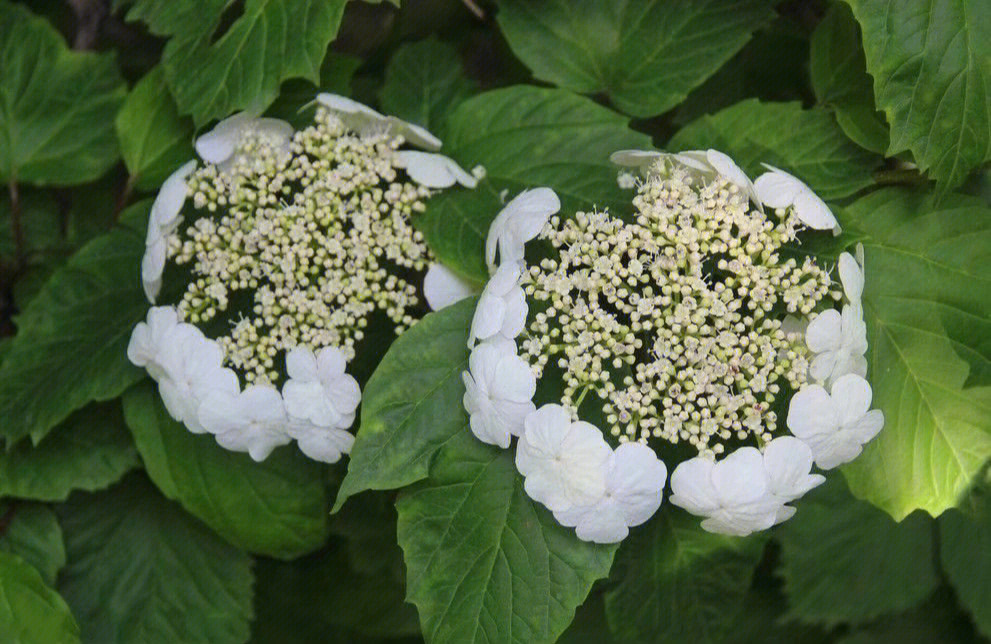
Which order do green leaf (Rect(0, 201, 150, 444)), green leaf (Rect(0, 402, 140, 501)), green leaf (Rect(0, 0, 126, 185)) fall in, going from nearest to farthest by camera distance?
green leaf (Rect(0, 201, 150, 444)) < green leaf (Rect(0, 402, 140, 501)) < green leaf (Rect(0, 0, 126, 185))

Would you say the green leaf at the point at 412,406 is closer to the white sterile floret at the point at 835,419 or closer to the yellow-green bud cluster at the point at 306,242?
the yellow-green bud cluster at the point at 306,242

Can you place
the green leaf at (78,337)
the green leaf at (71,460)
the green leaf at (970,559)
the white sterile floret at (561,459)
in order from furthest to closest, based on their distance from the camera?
the green leaf at (970,559) < the green leaf at (71,460) < the green leaf at (78,337) < the white sterile floret at (561,459)

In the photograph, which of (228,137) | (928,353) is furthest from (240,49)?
(928,353)

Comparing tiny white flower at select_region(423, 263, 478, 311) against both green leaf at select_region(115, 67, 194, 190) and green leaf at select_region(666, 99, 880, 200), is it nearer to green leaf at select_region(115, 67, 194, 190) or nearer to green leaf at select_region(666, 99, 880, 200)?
green leaf at select_region(666, 99, 880, 200)

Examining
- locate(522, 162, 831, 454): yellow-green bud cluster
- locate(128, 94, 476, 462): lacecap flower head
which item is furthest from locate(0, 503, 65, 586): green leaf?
locate(522, 162, 831, 454): yellow-green bud cluster

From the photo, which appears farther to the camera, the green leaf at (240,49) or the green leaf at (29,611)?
the green leaf at (29,611)

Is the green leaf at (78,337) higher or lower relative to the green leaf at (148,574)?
higher

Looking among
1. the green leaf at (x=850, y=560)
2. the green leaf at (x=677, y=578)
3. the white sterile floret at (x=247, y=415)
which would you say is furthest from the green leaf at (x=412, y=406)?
the green leaf at (x=850, y=560)
